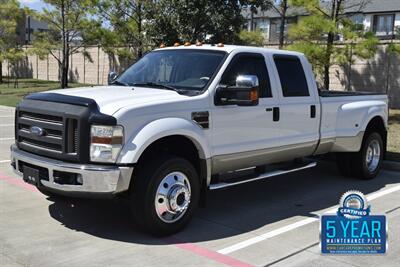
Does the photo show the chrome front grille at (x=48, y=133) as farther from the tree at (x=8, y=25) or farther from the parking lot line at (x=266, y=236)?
the tree at (x=8, y=25)

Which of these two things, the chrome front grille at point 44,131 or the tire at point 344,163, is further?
the tire at point 344,163

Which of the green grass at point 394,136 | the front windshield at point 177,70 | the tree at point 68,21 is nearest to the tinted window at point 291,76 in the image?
the front windshield at point 177,70

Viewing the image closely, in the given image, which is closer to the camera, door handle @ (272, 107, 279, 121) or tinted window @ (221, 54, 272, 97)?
tinted window @ (221, 54, 272, 97)

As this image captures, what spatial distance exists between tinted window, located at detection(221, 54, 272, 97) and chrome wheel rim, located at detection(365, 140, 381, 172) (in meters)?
2.89

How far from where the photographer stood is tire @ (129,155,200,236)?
16.7ft

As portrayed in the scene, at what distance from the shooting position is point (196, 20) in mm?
18094

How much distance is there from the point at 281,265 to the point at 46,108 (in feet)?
9.04

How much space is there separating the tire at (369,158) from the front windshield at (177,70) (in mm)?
3363

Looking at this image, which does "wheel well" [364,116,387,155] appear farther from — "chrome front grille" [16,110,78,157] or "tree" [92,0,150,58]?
"tree" [92,0,150,58]

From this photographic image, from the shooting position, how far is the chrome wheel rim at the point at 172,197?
5223mm

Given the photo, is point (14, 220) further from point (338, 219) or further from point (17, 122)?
point (338, 219)

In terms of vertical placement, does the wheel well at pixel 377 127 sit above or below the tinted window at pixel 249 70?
below

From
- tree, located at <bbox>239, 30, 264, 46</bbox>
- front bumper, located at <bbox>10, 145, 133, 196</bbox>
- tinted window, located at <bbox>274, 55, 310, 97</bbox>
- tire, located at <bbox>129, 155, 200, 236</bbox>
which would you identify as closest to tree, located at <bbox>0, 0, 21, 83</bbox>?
tree, located at <bbox>239, 30, 264, 46</bbox>

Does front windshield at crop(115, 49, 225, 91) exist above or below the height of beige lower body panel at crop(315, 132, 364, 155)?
above
